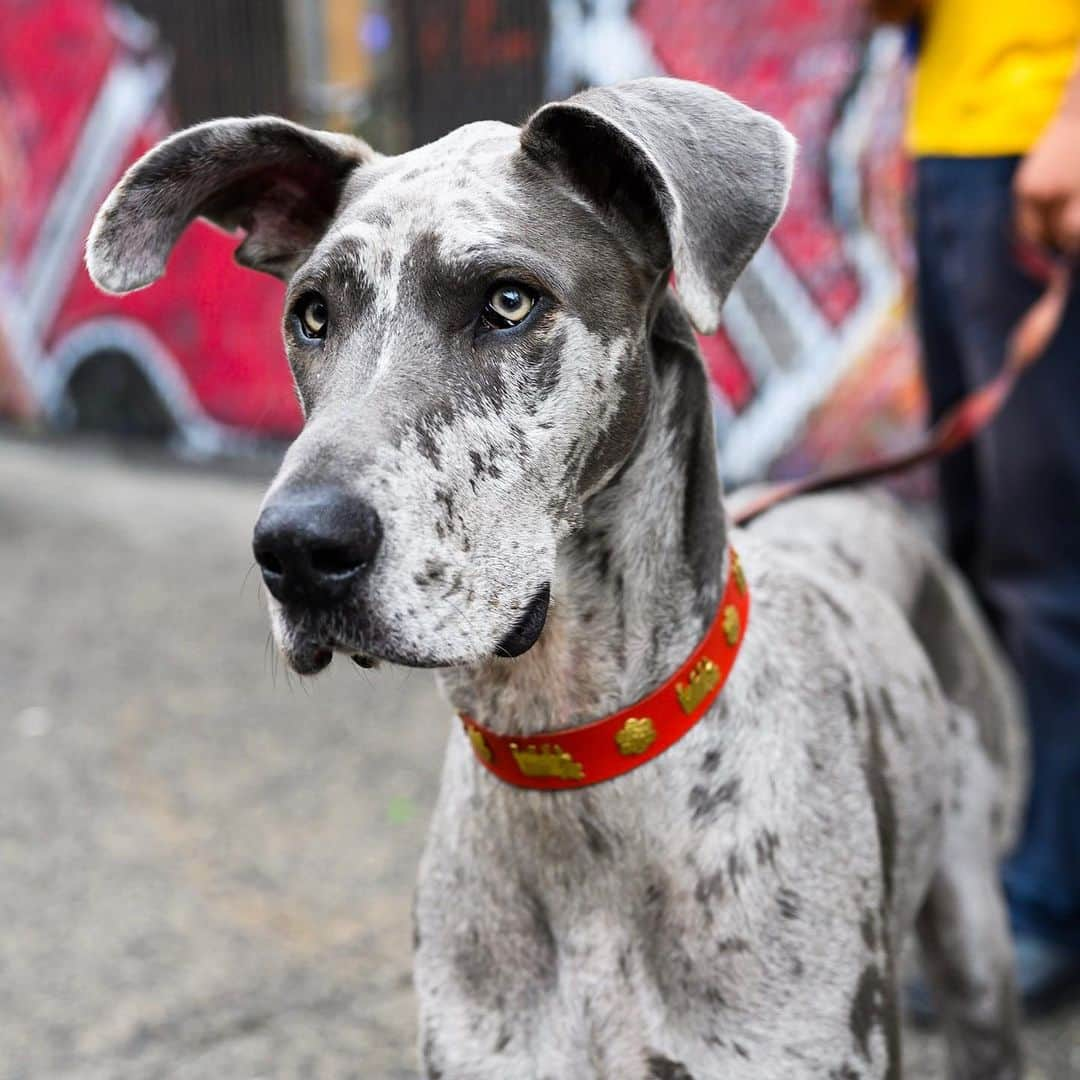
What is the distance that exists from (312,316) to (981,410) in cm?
154

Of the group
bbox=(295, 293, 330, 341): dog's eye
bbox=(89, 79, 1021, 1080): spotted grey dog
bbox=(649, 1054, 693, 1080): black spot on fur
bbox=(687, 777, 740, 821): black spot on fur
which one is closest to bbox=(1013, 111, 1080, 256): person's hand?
bbox=(89, 79, 1021, 1080): spotted grey dog

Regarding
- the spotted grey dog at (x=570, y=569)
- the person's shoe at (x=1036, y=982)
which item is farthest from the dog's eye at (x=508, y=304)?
the person's shoe at (x=1036, y=982)

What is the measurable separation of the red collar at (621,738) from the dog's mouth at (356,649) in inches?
9.1

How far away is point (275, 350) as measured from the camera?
8875 millimetres

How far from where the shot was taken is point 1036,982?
3.38 metres

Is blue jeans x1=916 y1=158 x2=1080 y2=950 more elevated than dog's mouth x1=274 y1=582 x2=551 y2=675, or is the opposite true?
dog's mouth x1=274 y1=582 x2=551 y2=675

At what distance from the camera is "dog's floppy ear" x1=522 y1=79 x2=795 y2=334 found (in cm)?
191

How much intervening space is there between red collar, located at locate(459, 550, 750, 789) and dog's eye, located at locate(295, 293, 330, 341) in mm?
628

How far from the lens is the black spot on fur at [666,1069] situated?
206 cm

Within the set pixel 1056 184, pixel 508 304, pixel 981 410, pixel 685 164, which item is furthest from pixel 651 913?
pixel 1056 184

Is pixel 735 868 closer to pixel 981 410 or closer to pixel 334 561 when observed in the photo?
pixel 334 561

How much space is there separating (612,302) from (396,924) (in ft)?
7.64

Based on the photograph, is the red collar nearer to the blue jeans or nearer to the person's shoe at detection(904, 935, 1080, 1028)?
the blue jeans

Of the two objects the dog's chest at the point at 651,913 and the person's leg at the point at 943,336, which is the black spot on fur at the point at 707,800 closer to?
the dog's chest at the point at 651,913
